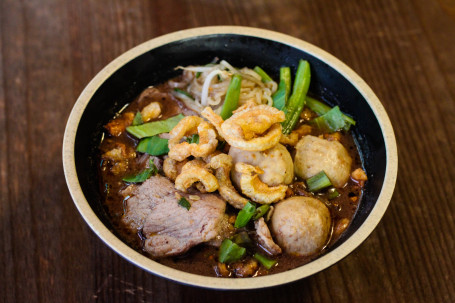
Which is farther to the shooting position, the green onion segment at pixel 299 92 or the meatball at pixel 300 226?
the green onion segment at pixel 299 92

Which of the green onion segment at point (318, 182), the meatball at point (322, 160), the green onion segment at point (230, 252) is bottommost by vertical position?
the green onion segment at point (230, 252)

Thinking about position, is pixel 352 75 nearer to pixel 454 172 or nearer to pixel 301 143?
pixel 301 143

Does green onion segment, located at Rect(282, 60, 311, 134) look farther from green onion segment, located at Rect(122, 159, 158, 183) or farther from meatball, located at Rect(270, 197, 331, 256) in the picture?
green onion segment, located at Rect(122, 159, 158, 183)

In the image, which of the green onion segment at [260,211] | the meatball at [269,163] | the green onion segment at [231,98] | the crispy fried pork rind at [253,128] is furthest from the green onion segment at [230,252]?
the green onion segment at [231,98]

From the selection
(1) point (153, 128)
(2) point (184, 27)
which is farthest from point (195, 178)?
(2) point (184, 27)

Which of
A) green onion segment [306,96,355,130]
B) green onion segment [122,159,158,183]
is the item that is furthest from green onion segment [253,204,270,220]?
green onion segment [306,96,355,130]

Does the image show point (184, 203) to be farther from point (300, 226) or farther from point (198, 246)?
point (300, 226)

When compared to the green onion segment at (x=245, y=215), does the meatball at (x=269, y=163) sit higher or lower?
higher

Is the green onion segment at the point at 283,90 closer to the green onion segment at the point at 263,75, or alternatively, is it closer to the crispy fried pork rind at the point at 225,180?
the green onion segment at the point at 263,75
